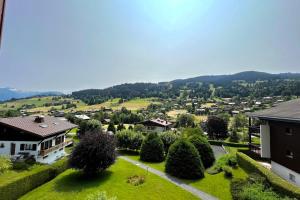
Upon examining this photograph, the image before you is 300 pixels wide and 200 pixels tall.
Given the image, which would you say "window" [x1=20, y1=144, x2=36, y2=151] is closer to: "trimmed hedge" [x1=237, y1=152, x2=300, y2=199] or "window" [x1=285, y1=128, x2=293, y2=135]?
"trimmed hedge" [x1=237, y1=152, x2=300, y2=199]

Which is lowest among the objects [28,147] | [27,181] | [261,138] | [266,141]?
[27,181]

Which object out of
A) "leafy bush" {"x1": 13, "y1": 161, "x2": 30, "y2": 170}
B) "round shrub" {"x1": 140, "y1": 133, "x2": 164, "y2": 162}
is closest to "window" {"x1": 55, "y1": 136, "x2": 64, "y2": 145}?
"leafy bush" {"x1": 13, "y1": 161, "x2": 30, "y2": 170}

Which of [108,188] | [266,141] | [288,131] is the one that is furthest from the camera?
[266,141]

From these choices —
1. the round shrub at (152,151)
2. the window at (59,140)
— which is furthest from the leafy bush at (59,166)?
the round shrub at (152,151)

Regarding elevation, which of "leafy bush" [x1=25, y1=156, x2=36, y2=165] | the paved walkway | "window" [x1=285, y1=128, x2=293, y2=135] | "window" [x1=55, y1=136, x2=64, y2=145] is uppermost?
"window" [x1=285, y1=128, x2=293, y2=135]

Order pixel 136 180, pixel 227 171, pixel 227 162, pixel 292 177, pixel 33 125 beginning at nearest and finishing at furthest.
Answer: pixel 292 177
pixel 136 180
pixel 227 171
pixel 227 162
pixel 33 125

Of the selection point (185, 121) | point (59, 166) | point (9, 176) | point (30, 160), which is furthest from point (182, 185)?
point (185, 121)

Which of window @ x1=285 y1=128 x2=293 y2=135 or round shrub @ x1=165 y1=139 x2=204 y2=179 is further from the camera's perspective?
round shrub @ x1=165 y1=139 x2=204 y2=179

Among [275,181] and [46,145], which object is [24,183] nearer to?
→ [46,145]
